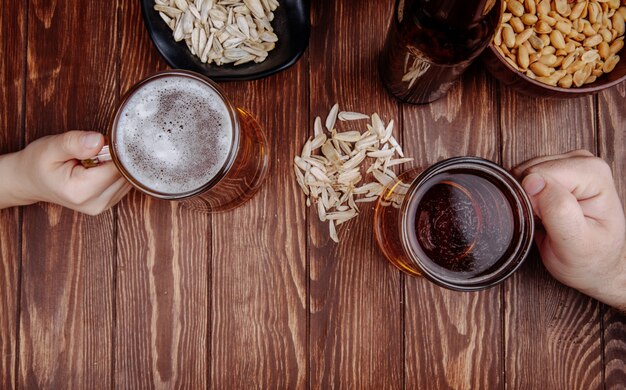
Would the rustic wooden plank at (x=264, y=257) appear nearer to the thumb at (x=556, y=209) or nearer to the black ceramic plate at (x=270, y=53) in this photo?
the black ceramic plate at (x=270, y=53)

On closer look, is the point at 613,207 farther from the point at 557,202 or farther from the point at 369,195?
the point at 369,195

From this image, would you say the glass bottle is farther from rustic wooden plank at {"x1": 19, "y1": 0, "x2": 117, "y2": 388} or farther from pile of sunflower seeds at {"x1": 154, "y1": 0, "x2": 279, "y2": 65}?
rustic wooden plank at {"x1": 19, "y1": 0, "x2": 117, "y2": 388}

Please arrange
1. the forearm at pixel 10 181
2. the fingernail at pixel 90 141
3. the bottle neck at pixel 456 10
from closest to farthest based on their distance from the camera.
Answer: the bottle neck at pixel 456 10 < the fingernail at pixel 90 141 < the forearm at pixel 10 181

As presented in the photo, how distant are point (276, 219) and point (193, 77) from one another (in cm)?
27

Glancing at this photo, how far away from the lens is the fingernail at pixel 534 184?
70 centimetres

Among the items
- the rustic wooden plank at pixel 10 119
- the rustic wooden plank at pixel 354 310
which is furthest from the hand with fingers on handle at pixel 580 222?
the rustic wooden plank at pixel 10 119

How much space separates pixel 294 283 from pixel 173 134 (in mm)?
304

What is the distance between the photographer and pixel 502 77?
2.44 ft

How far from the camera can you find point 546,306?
2.69ft

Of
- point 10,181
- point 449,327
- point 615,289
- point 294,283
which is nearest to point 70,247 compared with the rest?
point 10,181

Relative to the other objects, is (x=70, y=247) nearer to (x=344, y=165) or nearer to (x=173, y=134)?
(x=173, y=134)

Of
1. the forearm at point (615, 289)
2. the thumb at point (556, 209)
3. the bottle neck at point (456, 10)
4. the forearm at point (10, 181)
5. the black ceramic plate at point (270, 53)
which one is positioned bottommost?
the forearm at point (615, 289)

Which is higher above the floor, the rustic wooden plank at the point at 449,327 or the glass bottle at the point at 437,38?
the glass bottle at the point at 437,38

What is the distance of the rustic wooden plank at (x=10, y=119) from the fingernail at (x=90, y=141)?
0.85ft
